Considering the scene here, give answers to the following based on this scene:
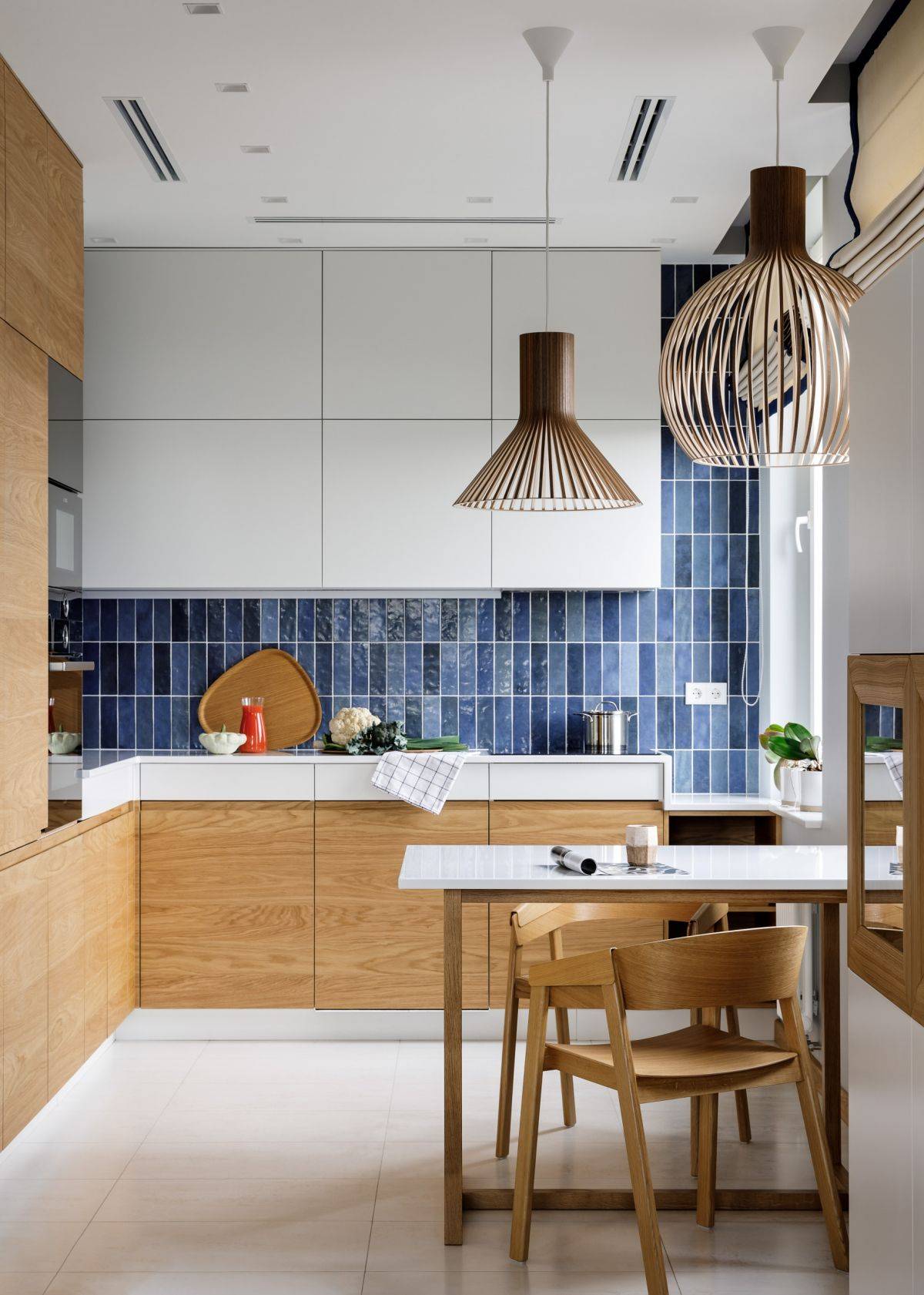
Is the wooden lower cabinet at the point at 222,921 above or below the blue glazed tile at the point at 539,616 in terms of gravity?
below

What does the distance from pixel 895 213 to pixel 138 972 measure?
3.26 metres

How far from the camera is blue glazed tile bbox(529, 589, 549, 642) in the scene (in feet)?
15.0

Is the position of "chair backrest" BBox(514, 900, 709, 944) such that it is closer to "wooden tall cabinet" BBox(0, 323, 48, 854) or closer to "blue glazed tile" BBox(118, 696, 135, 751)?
"wooden tall cabinet" BBox(0, 323, 48, 854)

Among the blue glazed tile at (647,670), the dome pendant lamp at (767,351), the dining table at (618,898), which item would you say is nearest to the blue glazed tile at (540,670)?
the blue glazed tile at (647,670)

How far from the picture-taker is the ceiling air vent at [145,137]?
3.13m

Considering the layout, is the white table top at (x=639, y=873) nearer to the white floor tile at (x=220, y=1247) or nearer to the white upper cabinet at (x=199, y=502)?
the white floor tile at (x=220, y=1247)

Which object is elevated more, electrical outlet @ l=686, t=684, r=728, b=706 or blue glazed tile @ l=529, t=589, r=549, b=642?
blue glazed tile @ l=529, t=589, r=549, b=642

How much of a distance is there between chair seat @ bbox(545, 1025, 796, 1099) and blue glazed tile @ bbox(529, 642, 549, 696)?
209cm

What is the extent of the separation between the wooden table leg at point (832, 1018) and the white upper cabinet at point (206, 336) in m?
2.55

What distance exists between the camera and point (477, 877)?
2582 millimetres

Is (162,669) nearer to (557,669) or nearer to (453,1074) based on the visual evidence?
(557,669)

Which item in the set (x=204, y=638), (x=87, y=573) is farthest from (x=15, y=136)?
(x=204, y=638)

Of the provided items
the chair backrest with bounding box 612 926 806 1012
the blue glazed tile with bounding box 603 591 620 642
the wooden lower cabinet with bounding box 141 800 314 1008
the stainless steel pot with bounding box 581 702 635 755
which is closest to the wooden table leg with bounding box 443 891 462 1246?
the chair backrest with bounding box 612 926 806 1012

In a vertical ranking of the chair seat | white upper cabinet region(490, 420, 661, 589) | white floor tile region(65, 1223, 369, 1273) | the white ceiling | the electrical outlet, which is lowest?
white floor tile region(65, 1223, 369, 1273)
